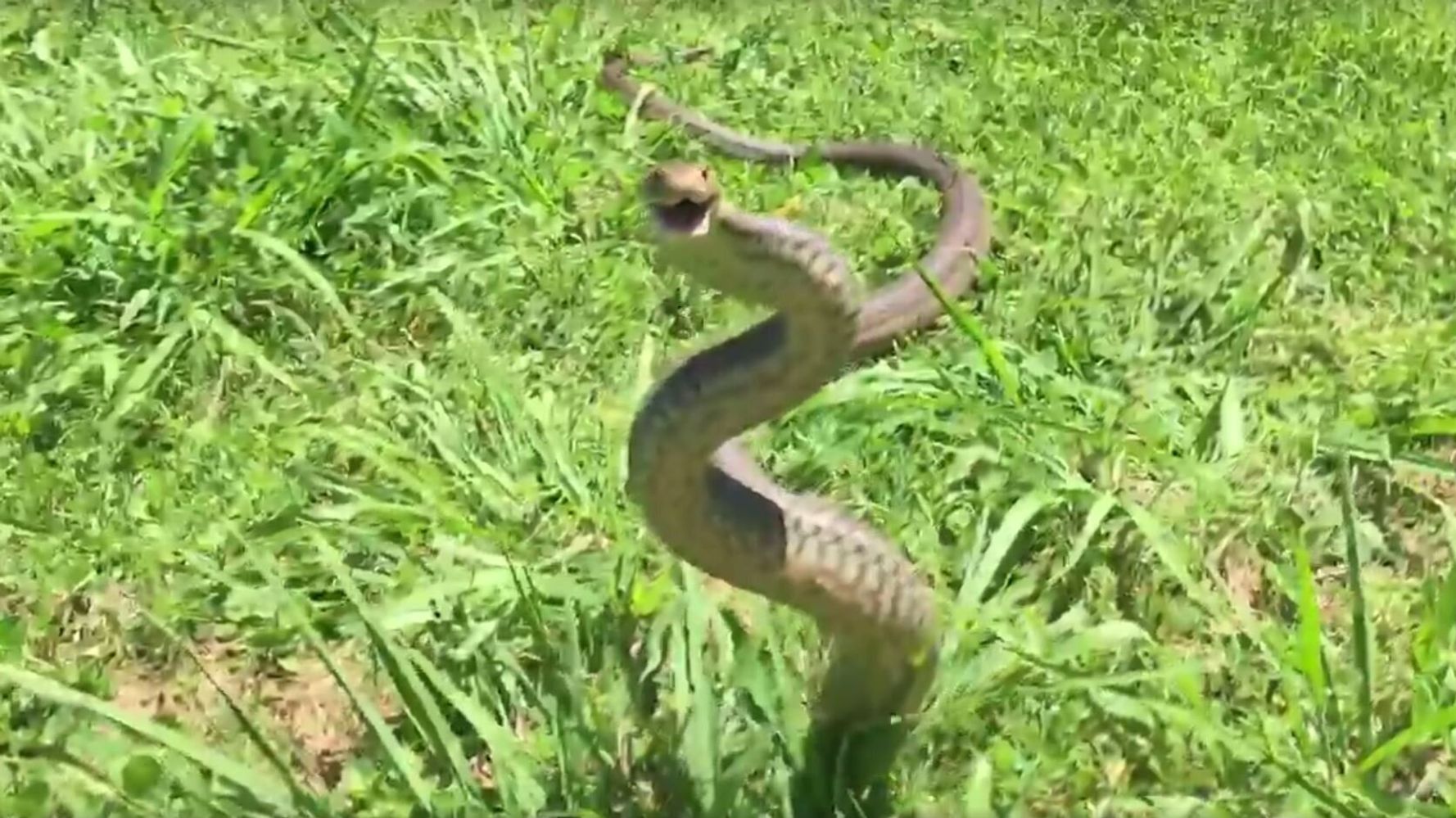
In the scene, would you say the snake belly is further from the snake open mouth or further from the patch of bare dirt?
the patch of bare dirt

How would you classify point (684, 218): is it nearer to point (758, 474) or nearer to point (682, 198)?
point (682, 198)

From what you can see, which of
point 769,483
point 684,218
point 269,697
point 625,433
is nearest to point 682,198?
point 684,218

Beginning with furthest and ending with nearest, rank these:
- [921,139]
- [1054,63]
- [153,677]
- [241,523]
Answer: [1054,63] < [921,139] < [241,523] < [153,677]

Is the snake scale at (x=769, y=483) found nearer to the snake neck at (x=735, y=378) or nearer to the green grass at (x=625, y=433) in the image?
the snake neck at (x=735, y=378)

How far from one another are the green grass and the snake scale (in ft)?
0.57

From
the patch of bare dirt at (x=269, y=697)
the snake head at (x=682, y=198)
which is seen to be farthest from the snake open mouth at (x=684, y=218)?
the patch of bare dirt at (x=269, y=697)

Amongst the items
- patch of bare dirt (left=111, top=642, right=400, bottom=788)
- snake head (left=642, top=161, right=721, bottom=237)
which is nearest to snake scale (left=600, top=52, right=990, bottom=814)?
snake head (left=642, top=161, right=721, bottom=237)

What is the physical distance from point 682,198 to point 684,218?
28 millimetres

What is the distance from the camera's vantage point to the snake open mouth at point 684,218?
171 cm

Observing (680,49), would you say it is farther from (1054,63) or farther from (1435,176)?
(1435,176)

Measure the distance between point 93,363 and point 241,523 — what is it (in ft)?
2.03

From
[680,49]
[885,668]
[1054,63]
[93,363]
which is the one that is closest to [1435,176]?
[1054,63]

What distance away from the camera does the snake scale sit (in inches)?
69.5

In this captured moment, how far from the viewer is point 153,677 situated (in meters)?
2.73
